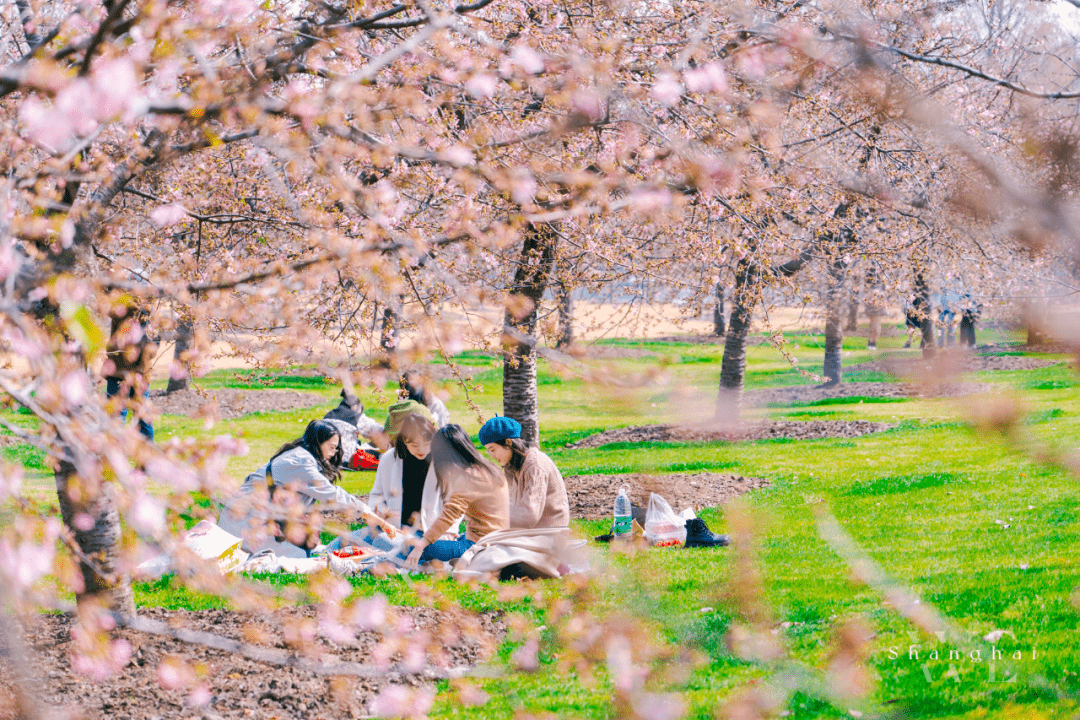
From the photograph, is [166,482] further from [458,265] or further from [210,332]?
[458,265]

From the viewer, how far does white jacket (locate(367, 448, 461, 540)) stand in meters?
7.64

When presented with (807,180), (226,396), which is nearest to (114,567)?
(807,180)

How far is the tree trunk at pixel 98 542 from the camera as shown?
176 inches

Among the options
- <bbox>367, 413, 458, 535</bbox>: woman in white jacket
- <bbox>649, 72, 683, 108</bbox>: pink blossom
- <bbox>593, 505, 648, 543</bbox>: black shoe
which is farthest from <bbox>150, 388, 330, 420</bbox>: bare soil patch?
<bbox>649, 72, 683, 108</bbox>: pink blossom

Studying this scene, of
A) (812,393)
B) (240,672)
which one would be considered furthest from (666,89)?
(812,393)

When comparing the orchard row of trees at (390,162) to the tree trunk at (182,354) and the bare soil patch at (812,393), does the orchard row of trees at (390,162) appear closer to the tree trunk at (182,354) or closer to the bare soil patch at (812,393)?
the tree trunk at (182,354)

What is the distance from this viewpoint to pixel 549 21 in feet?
20.5

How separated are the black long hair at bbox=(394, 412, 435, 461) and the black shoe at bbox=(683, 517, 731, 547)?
2388 mm

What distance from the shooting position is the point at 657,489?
9508mm

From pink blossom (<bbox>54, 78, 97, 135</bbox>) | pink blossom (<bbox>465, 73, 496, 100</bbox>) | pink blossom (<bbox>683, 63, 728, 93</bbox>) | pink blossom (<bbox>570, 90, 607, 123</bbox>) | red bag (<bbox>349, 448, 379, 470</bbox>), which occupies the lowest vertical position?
red bag (<bbox>349, 448, 379, 470</bbox>)

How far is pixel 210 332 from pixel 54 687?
89.9 inches

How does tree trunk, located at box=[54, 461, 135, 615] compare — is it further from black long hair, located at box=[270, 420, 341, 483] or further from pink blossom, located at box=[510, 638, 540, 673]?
black long hair, located at box=[270, 420, 341, 483]

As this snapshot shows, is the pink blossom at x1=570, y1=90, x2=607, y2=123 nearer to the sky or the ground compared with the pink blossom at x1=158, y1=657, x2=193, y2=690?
nearer to the sky

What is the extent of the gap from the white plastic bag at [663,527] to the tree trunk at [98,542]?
13.8ft
